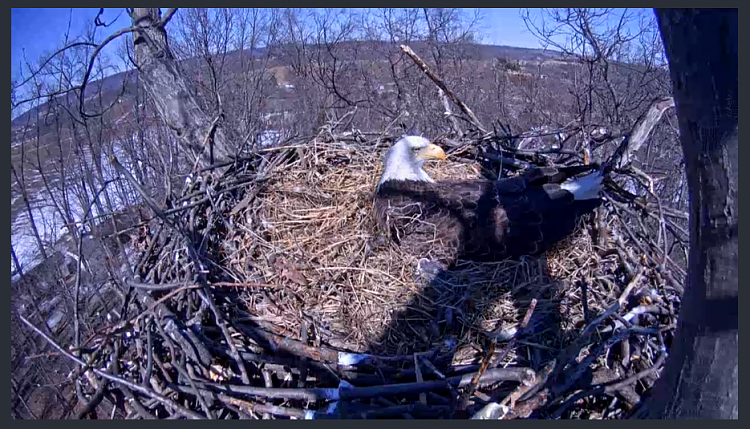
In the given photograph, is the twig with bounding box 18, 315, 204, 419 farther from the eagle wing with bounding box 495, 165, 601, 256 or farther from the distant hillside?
the distant hillside

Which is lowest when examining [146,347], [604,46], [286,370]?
[286,370]

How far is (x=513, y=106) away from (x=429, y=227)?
20.9ft

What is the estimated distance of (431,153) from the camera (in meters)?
3.97

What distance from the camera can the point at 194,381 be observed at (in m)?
2.17

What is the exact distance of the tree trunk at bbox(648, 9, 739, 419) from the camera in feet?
3.96

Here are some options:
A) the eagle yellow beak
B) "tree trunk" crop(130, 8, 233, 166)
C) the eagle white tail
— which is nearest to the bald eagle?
the eagle white tail

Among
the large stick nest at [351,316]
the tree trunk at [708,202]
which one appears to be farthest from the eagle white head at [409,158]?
the tree trunk at [708,202]

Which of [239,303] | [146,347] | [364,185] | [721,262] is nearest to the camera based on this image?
[721,262]

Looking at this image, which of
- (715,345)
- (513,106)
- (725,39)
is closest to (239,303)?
(715,345)

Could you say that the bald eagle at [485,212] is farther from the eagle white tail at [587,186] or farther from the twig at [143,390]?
the twig at [143,390]

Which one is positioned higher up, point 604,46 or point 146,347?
point 604,46

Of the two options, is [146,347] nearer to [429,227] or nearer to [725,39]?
[429,227]

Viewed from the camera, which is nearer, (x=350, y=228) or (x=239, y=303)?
(x=239, y=303)

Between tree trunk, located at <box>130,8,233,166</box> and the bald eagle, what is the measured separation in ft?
4.75
